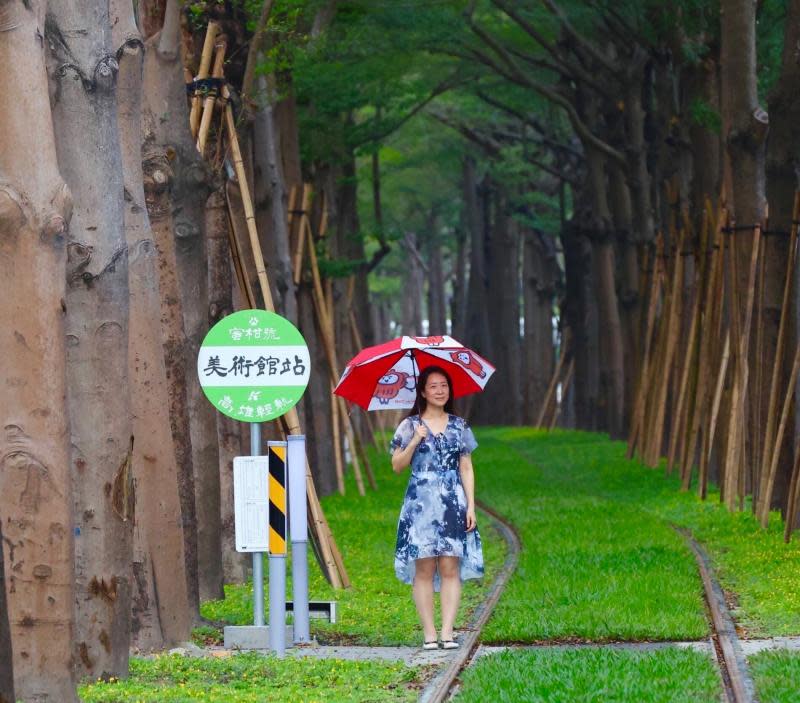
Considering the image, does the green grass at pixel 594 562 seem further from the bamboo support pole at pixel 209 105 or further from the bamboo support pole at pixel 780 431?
the bamboo support pole at pixel 209 105

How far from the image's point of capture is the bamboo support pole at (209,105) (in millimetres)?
13367

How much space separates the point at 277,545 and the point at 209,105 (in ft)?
14.8

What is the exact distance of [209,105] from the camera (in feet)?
44.7

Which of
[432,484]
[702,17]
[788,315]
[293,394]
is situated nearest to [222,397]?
[293,394]

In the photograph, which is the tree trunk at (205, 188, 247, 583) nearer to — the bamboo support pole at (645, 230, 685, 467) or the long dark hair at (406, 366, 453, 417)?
the long dark hair at (406, 366, 453, 417)

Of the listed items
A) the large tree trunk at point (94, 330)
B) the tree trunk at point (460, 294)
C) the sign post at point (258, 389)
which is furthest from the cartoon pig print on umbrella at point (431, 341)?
the tree trunk at point (460, 294)

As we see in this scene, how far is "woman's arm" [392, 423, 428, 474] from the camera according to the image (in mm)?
10414

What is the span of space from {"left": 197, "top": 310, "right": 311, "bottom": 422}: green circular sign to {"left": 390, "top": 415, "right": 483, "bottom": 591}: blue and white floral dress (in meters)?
0.75

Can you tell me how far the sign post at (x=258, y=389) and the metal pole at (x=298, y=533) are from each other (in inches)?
14.5

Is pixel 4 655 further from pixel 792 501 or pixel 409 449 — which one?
pixel 792 501

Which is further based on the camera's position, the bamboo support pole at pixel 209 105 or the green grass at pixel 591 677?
the bamboo support pole at pixel 209 105

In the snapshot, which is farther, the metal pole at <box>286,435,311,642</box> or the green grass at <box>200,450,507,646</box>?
the green grass at <box>200,450,507,646</box>

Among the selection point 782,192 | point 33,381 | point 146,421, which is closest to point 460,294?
point 782,192

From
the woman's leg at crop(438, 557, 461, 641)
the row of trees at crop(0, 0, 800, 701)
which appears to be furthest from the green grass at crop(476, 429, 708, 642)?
the row of trees at crop(0, 0, 800, 701)
